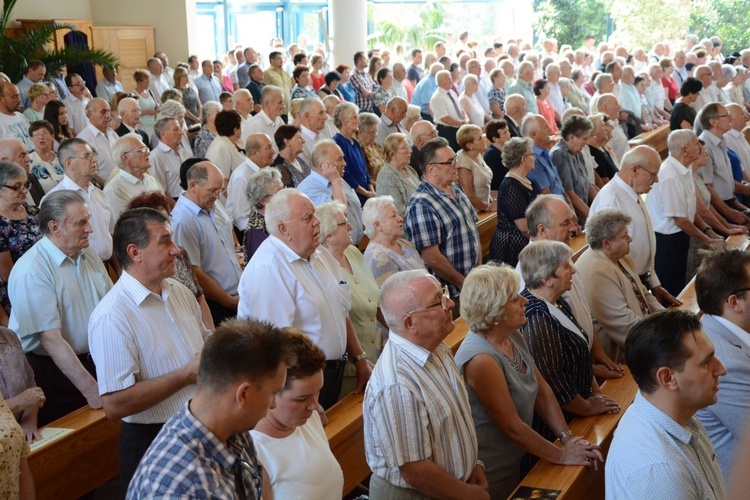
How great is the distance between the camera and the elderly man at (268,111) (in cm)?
833

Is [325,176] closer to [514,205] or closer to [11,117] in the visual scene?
[514,205]

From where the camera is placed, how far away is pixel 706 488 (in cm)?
239

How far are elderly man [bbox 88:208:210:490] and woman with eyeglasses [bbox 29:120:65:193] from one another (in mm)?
3473

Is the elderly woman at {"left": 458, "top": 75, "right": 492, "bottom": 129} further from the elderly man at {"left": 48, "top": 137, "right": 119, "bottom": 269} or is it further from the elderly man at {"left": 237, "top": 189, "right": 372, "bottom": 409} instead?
the elderly man at {"left": 237, "top": 189, "right": 372, "bottom": 409}

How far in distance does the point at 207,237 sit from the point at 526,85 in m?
8.23

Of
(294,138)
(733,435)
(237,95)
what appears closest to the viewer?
(733,435)

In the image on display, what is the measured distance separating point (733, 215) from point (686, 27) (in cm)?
1584

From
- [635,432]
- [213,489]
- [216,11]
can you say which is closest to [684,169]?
[635,432]

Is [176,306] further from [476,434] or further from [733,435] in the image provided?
[733,435]

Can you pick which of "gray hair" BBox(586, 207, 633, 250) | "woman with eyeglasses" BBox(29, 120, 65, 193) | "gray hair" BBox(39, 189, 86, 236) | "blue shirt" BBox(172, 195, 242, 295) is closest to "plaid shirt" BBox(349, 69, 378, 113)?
"woman with eyeglasses" BBox(29, 120, 65, 193)

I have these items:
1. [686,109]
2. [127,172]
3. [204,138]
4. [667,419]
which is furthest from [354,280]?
[686,109]

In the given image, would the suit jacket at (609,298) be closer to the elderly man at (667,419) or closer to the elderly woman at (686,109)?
the elderly man at (667,419)

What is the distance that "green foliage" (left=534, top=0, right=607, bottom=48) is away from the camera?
22969 mm

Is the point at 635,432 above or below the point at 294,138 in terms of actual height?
below
